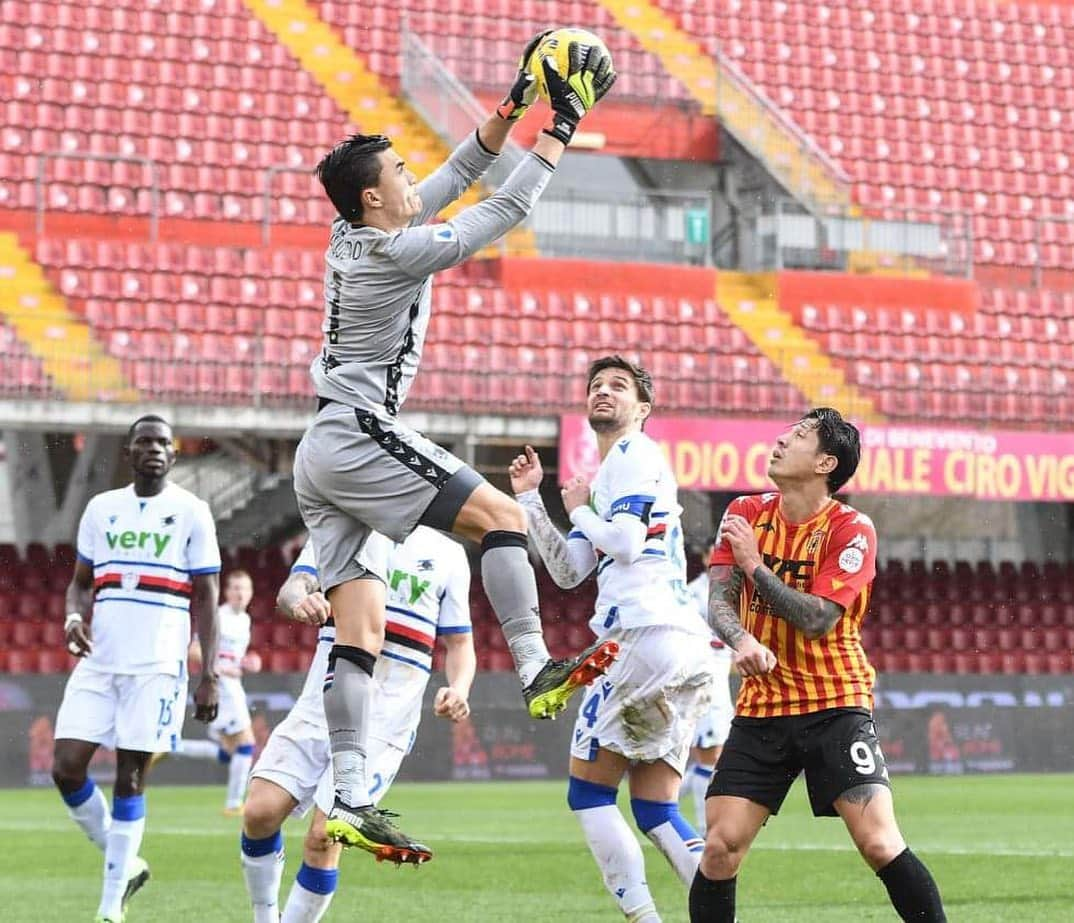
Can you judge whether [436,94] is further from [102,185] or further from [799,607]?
[799,607]

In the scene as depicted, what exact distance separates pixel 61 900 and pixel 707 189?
1839 cm

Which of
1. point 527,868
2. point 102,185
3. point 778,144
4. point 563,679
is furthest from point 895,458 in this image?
point 563,679

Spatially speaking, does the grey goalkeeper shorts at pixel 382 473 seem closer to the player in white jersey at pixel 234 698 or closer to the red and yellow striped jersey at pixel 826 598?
the red and yellow striped jersey at pixel 826 598

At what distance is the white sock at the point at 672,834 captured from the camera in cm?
764

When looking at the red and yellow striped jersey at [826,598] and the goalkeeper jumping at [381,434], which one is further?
the red and yellow striped jersey at [826,598]

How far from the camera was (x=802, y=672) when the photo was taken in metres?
6.39

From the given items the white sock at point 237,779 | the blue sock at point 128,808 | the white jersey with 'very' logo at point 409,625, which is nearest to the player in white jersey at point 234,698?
the white sock at point 237,779

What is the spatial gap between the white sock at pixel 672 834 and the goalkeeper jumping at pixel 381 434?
1.81m

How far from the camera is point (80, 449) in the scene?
72.8ft

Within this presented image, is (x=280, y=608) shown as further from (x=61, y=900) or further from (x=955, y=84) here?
(x=955, y=84)

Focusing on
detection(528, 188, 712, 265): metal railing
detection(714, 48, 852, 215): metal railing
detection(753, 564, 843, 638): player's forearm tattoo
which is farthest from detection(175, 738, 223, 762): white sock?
detection(753, 564, 843, 638): player's forearm tattoo

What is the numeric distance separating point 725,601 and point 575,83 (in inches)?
68.1

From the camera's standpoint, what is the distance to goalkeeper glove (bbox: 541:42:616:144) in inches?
236

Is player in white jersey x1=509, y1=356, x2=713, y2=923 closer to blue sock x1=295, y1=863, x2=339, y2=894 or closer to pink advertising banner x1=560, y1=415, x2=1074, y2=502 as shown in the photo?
blue sock x1=295, y1=863, x2=339, y2=894
